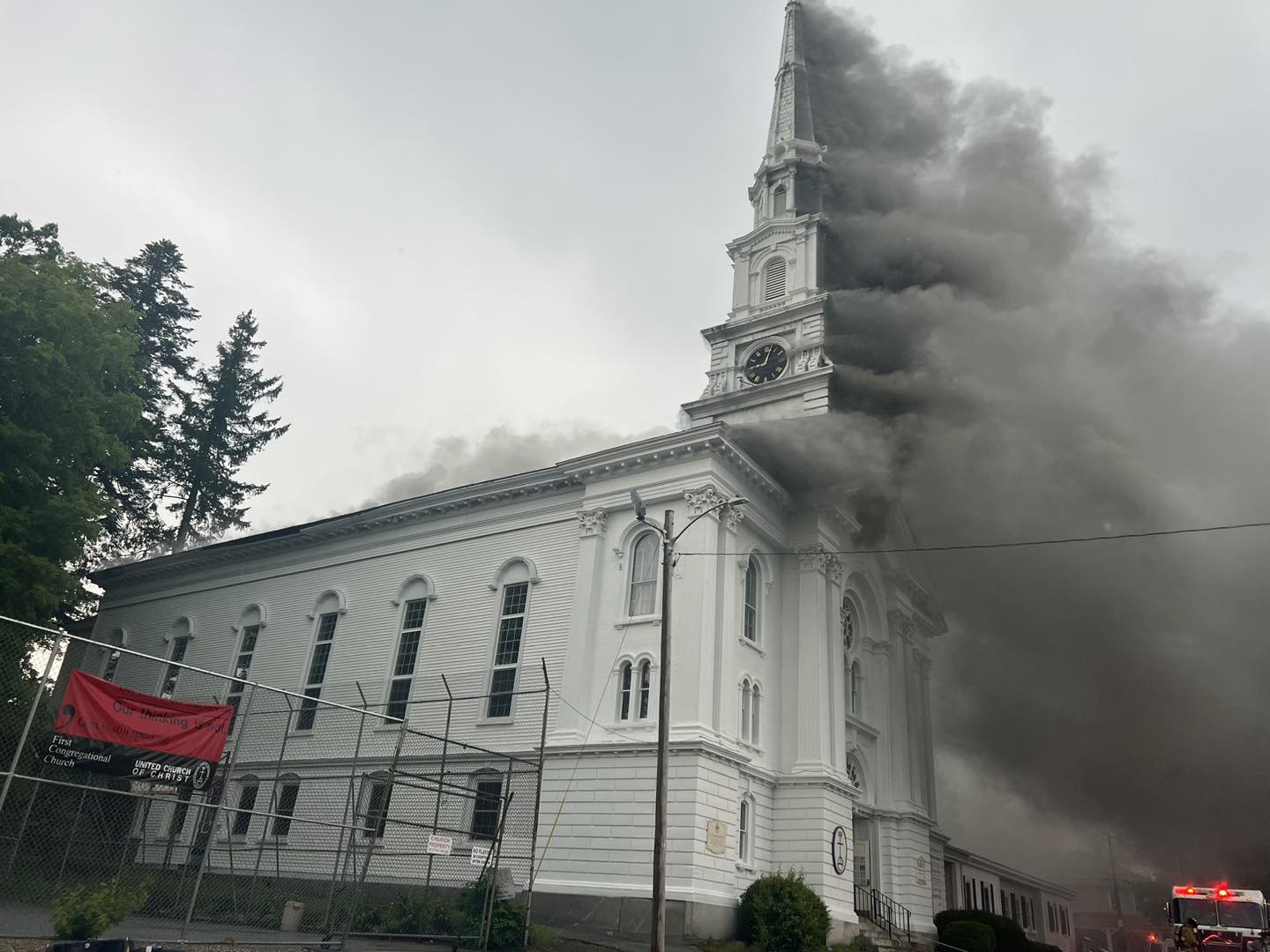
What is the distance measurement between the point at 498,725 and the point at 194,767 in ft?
45.0

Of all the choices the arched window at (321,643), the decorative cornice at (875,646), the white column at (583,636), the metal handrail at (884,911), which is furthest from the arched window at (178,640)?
the metal handrail at (884,911)

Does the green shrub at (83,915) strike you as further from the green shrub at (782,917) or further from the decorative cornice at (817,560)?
the decorative cornice at (817,560)

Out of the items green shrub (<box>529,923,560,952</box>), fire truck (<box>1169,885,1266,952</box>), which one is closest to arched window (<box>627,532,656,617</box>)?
green shrub (<box>529,923,560,952</box>)

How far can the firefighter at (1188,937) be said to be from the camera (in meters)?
22.0

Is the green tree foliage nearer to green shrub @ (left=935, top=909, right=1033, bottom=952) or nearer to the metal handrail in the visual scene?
the metal handrail

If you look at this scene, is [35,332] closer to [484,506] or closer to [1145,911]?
[484,506]

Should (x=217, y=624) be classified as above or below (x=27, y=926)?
above

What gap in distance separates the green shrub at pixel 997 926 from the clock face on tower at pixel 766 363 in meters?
21.7

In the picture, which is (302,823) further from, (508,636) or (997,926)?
(997,926)

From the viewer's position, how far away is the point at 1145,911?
9850 centimetres

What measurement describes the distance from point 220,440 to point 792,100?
36.7 metres

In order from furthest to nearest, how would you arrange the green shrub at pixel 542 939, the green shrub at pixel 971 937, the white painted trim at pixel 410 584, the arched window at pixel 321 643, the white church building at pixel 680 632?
the arched window at pixel 321 643
the white painted trim at pixel 410 584
the green shrub at pixel 971 937
the white church building at pixel 680 632
the green shrub at pixel 542 939

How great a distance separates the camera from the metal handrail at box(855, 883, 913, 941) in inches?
1185

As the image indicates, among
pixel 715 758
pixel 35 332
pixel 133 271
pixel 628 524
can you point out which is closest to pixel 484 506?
pixel 628 524
